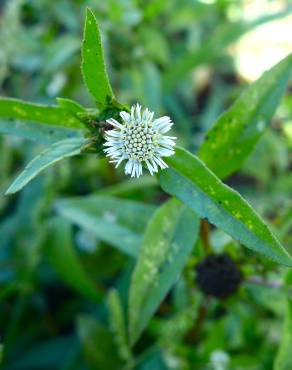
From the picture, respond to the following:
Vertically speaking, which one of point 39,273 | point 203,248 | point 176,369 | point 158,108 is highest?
point 158,108

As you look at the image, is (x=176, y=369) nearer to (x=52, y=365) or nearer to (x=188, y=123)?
(x=52, y=365)

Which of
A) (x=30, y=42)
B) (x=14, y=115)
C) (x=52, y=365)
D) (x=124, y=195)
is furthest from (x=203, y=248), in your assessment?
(x=30, y=42)

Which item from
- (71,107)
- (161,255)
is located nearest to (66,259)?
(161,255)

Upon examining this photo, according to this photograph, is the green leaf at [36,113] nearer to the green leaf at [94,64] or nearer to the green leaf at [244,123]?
the green leaf at [94,64]

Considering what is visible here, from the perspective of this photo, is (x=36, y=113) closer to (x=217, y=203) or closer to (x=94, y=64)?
(x=94, y=64)

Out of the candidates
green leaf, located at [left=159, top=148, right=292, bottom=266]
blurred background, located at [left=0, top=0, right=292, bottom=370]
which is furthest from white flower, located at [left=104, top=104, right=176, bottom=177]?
blurred background, located at [left=0, top=0, right=292, bottom=370]

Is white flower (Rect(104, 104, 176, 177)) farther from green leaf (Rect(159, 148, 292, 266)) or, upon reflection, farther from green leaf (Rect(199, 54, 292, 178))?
green leaf (Rect(199, 54, 292, 178))
